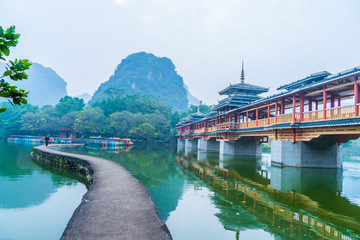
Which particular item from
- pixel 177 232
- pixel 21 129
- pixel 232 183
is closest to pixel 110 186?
pixel 177 232

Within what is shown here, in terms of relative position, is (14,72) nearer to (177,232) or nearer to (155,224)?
(155,224)

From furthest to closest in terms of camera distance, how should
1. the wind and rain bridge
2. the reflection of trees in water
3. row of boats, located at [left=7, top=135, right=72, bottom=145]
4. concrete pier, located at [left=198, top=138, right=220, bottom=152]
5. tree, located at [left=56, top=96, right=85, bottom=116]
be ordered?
tree, located at [left=56, top=96, right=85, bottom=116], row of boats, located at [left=7, top=135, right=72, bottom=145], concrete pier, located at [left=198, top=138, right=220, bottom=152], the wind and rain bridge, the reflection of trees in water

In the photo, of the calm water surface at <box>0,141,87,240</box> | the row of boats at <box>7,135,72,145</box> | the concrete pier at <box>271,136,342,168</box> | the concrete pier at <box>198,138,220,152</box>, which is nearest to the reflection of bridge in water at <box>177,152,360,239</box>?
the concrete pier at <box>271,136,342,168</box>

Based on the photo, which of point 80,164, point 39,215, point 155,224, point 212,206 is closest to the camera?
point 155,224

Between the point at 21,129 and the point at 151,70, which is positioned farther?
the point at 151,70

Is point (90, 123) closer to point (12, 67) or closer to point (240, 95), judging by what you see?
point (240, 95)

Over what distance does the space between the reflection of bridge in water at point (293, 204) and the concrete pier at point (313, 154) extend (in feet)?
10.9

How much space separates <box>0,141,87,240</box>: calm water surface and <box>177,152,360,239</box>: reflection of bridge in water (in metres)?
4.73

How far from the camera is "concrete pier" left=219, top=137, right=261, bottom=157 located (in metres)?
26.5

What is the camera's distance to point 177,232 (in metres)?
5.60

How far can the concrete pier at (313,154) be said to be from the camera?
16.1 metres

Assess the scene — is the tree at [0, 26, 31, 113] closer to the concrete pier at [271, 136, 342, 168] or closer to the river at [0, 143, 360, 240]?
the river at [0, 143, 360, 240]

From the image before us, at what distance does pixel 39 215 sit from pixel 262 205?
7.13 metres

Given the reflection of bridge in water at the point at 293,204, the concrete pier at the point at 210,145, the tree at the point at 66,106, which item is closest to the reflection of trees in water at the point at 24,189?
the reflection of bridge in water at the point at 293,204
